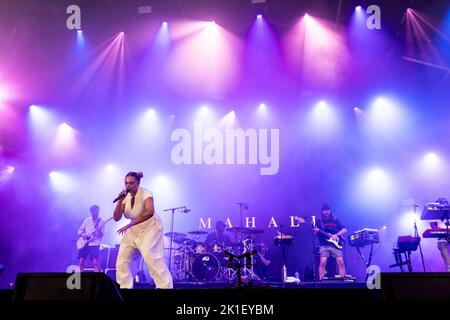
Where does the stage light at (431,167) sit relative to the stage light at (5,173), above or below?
above

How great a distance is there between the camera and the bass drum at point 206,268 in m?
10.1

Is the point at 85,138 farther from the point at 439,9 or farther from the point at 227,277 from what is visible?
Answer: the point at 439,9

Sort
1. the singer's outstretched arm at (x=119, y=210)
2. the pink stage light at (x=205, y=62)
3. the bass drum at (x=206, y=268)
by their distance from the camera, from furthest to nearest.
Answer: the pink stage light at (x=205, y=62), the bass drum at (x=206, y=268), the singer's outstretched arm at (x=119, y=210)

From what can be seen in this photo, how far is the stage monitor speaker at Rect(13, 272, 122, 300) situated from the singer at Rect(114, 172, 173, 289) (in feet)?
8.25

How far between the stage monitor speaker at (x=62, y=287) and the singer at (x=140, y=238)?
252cm

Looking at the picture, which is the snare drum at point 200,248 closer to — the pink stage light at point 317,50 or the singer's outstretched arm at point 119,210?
the singer's outstretched arm at point 119,210

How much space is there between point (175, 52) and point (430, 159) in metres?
7.72

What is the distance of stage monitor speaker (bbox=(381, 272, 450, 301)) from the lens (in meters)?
3.14

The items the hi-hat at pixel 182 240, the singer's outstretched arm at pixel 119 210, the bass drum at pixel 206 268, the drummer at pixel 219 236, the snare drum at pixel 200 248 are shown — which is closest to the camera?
the singer's outstretched arm at pixel 119 210

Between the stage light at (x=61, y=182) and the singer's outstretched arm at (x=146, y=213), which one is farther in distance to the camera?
the stage light at (x=61, y=182)

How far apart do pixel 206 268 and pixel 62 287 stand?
7086mm

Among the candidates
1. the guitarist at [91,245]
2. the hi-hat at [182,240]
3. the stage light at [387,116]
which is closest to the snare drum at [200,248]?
the hi-hat at [182,240]

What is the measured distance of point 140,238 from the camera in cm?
610

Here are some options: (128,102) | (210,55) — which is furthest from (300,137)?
(128,102)
